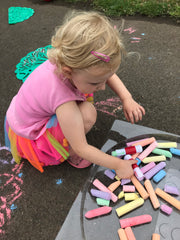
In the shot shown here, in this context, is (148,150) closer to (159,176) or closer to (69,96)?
(159,176)

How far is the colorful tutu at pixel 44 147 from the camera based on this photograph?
1.17m

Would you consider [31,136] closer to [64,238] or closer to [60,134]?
[60,134]

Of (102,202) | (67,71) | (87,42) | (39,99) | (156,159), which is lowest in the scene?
(102,202)

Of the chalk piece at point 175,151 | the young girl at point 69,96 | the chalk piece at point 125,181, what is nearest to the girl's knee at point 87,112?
the young girl at point 69,96

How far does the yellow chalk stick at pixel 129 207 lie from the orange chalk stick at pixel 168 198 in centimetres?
9

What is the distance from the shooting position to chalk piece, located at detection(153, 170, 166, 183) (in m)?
1.18

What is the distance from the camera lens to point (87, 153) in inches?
40.4

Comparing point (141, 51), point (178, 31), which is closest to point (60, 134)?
point (141, 51)

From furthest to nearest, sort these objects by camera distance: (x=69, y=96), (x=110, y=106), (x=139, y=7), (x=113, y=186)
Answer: (x=139, y=7)
(x=110, y=106)
(x=113, y=186)
(x=69, y=96)

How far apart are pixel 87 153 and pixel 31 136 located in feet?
1.06

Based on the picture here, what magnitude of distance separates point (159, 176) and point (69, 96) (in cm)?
63

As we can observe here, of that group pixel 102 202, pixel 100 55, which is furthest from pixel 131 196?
pixel 100 55

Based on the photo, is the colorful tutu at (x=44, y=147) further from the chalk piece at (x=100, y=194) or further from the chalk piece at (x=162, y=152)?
the chalk piece at (x=162, y=152)

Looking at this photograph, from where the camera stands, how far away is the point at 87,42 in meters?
0.78
